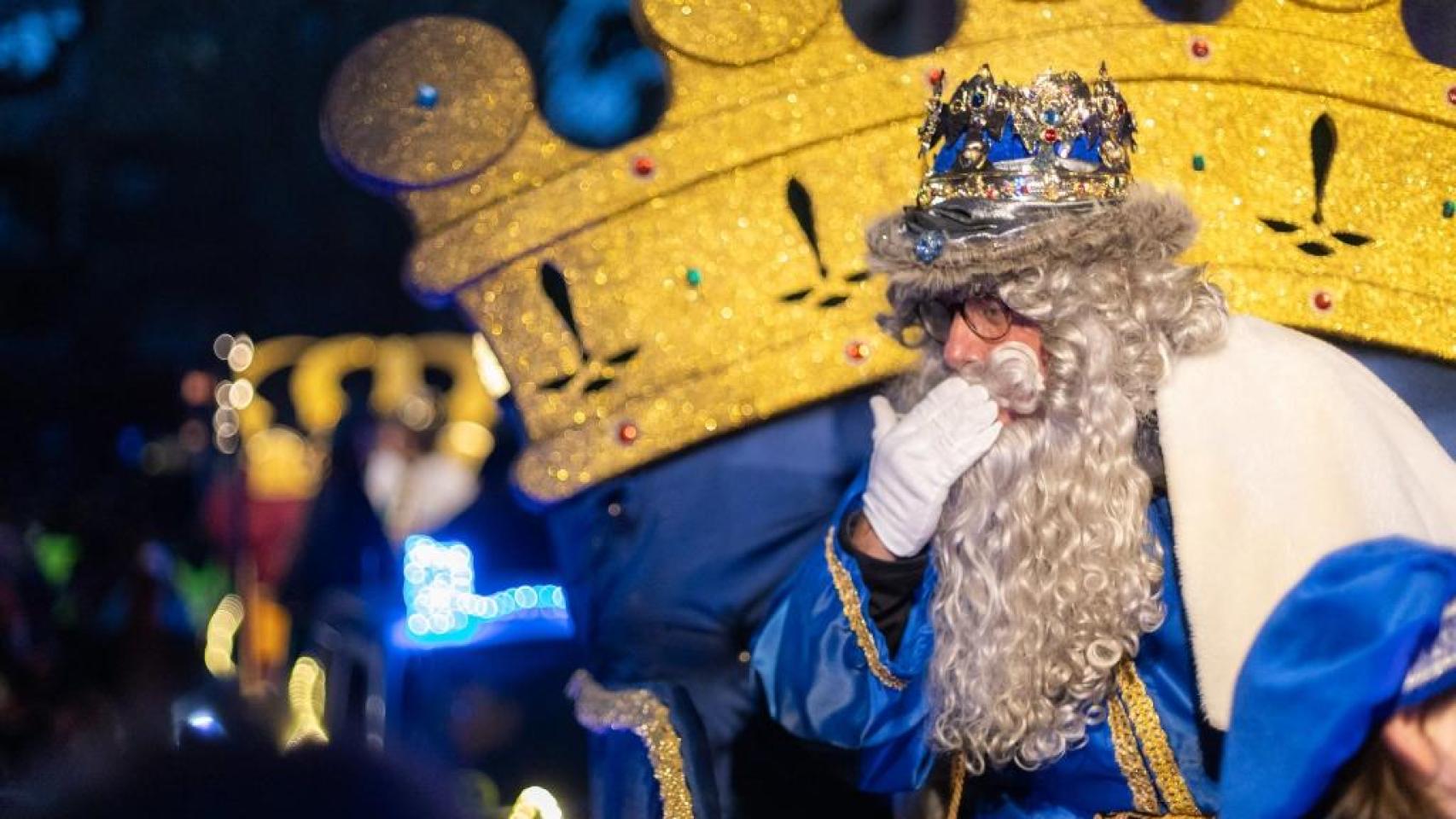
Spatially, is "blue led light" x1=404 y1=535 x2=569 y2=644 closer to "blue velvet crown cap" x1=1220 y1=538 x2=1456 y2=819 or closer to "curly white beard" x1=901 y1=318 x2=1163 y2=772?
"curly white beard" x1=901 y1=318 x2=1163 y2=772

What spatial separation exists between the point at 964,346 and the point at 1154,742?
1.87 feet

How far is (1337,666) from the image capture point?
52.1 inches

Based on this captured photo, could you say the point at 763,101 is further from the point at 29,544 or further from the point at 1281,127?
the point at 29,544

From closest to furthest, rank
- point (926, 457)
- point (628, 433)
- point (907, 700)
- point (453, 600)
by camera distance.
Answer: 1. point (926, 457)
2. point (907, 700)
3. point (628, 433)
4. point (453, 600)

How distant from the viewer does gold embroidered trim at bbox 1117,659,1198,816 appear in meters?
2.37

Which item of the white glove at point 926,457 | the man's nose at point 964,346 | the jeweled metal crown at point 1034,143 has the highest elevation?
the jeweled metal crown at point 1034,143

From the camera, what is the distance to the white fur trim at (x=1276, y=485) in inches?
86.0

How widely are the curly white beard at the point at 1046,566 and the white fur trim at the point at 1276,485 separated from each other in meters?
0.09

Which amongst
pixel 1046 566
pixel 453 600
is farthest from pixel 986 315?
pixel 453 600

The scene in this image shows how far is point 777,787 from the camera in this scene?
2834 millimetres

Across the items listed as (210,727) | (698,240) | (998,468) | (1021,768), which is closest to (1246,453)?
(998,468)

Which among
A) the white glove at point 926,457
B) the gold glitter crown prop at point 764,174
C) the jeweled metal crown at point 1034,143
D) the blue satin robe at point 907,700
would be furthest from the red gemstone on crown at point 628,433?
the jeweled metal crown at point 1034,143

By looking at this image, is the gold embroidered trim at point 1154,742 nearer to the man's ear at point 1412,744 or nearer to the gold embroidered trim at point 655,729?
the gold embroidered trim at point 655,729

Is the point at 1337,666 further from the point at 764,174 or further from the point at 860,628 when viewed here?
the point at 764,174
